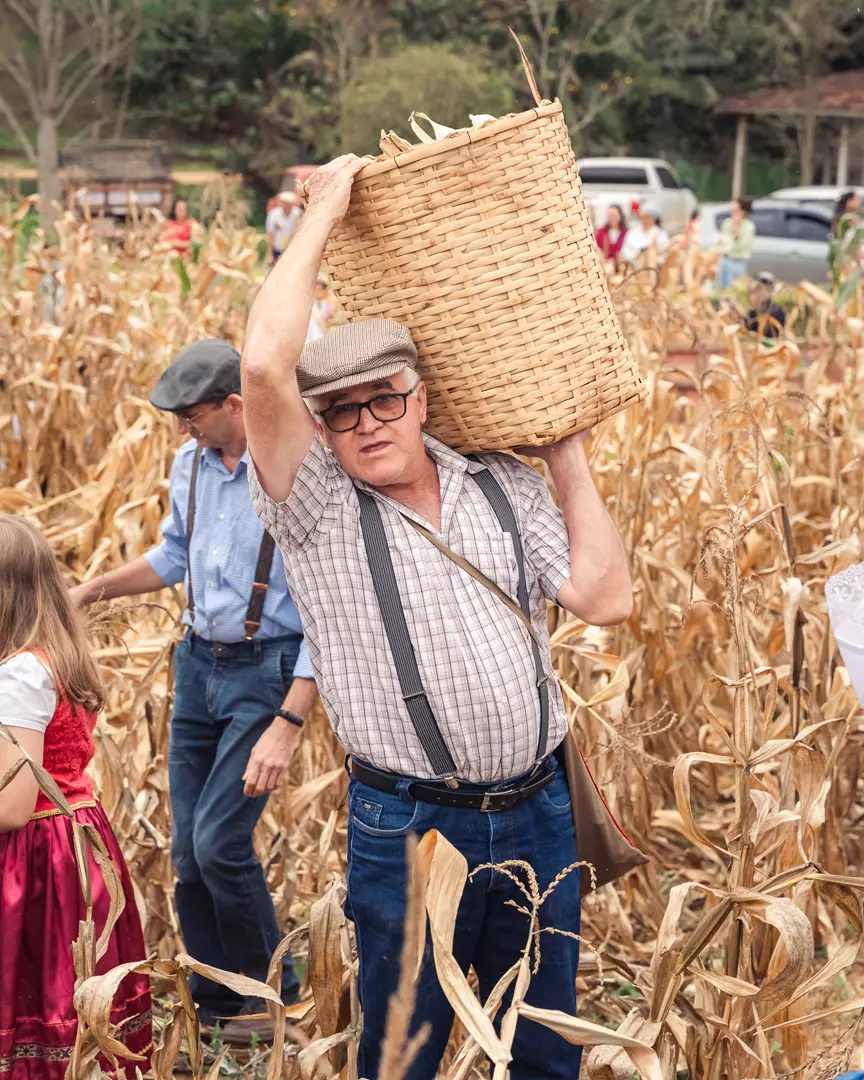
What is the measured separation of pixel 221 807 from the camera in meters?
2.91

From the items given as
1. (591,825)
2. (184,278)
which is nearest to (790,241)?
(184,278)

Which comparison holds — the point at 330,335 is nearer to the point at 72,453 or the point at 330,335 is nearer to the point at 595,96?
the point at 72,453

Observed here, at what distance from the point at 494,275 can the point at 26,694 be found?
0.93 metres

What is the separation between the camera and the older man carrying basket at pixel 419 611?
2023 mm

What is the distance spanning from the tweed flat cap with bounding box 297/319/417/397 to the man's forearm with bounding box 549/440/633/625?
11.7 inches

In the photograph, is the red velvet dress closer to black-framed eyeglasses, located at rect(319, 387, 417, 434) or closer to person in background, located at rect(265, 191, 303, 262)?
black-framed eyeglasses, located at rect(319, 387, 417, 434)

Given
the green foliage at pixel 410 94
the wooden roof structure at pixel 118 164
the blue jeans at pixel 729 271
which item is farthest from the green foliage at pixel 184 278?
the green foliage at pixel 410 94

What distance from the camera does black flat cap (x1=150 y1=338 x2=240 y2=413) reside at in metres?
2.78

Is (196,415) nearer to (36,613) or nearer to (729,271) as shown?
(36,613)

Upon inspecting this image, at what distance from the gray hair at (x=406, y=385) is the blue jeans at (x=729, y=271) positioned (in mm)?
12650

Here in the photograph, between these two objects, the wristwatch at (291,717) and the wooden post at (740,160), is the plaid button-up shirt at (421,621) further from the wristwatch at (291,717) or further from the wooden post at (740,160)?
the wooden post at (740,160)

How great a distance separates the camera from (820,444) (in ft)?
14.7

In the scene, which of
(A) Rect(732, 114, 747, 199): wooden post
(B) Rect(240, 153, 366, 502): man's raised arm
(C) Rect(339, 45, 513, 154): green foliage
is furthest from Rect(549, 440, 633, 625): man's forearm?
(A) Rect(732, 114, 747, 199): wooden post

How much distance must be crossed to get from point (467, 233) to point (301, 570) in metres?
0.56
